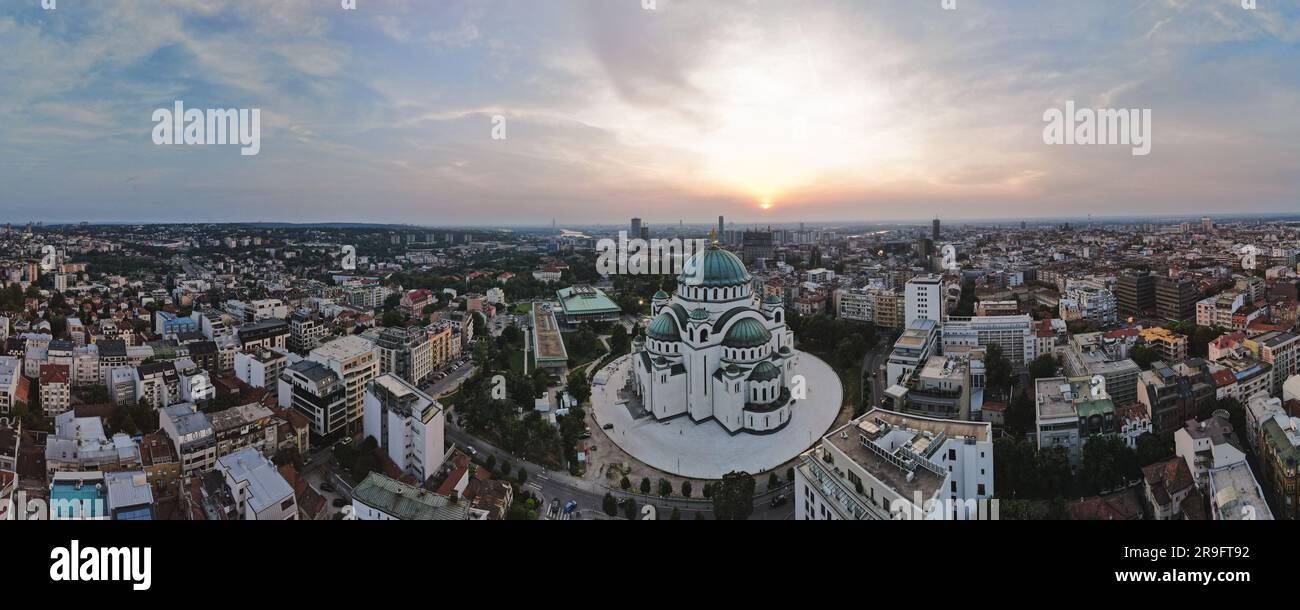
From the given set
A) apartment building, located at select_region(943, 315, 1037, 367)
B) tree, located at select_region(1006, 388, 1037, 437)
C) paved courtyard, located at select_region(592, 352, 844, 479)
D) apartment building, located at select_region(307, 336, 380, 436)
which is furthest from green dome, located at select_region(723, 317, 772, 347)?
apartment building, located at select_region(307, 336, 380, 436)

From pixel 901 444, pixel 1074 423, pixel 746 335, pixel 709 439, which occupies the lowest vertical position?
pixel 709 439

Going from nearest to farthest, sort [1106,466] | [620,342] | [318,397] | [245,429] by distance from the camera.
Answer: [1106,466] → [245,429] → [318,397] → [620,342]

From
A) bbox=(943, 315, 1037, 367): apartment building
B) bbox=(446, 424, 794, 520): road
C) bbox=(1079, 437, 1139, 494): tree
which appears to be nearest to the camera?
bbox=(1079, 437, 1139, 494): tree

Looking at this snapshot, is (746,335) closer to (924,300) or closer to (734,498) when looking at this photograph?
(734,498)

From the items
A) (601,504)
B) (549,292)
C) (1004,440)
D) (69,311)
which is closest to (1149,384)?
(1004,440)

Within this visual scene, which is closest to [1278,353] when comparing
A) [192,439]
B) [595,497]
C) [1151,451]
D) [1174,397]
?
[1174,397]

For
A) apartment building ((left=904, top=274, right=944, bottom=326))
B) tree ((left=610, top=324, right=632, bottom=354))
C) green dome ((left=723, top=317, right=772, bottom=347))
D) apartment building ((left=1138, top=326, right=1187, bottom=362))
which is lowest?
tree ((left=610, top=324, right=632, bottom=354))

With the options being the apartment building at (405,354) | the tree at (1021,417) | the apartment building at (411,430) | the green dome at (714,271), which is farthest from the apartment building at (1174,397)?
the apartment building at (405,354)

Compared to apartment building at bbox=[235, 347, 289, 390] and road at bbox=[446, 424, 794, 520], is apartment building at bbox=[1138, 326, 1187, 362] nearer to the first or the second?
road at bbox=[446, 424, 794, 520]
